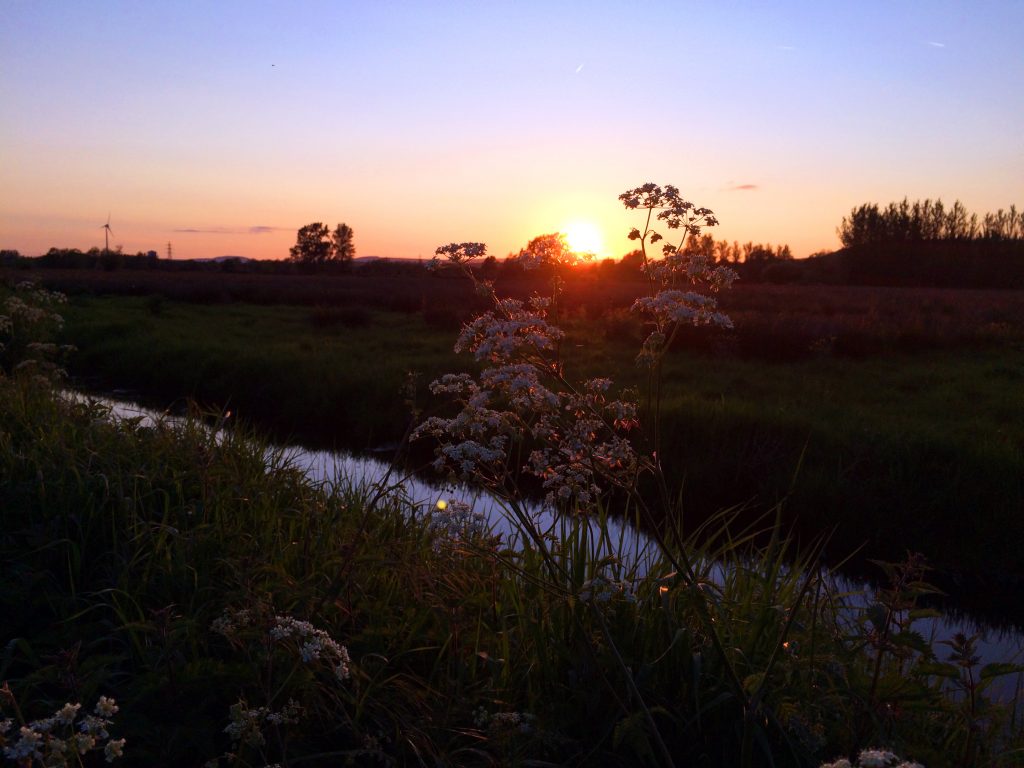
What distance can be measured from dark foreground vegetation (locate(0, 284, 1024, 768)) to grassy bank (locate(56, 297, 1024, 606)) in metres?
0.87

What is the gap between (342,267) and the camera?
83.3 m

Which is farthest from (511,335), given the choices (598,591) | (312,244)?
(312,244)

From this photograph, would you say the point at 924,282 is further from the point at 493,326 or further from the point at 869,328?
the point at 493,326

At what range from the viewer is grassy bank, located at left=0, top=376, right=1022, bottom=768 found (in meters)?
2.68

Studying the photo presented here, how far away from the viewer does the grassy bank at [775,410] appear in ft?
28.4

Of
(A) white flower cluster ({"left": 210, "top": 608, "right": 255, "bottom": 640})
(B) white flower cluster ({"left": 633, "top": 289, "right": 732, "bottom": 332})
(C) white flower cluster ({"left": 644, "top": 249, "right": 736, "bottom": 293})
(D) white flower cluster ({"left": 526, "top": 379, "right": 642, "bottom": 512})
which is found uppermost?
(C) white flower cluster ({"left": 644, "top": 249, "right": 736, "bottom": 293})

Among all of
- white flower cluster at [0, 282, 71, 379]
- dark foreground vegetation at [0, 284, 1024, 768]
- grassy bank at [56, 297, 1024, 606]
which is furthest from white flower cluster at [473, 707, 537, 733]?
white flower cluster at [0, 282, 71, 379]

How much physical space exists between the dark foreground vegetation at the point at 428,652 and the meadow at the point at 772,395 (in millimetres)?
732

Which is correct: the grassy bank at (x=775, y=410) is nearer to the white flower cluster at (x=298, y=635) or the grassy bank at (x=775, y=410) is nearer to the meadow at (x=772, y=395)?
the meadow at (x=772, y=395)

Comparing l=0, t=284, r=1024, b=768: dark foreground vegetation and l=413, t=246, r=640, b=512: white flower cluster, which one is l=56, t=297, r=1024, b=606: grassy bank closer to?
l=413, t=246, r=640, b=512: white flower cluster

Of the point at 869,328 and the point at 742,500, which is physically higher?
the point at 869,328

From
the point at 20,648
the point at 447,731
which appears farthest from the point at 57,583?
the point at 447,731

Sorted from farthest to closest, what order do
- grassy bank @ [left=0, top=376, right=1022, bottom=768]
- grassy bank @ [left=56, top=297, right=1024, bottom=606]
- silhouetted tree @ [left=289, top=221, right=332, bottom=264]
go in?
silhouetted tree @ [left=289, top=221, right=332, bottom=264] < grassy bank @ [left=56, top=297, right=1024, bottom=606] < grassy bank @ [left=0, top=376, right=1022, bottom=768]

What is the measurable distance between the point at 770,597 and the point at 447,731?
1634 mm
